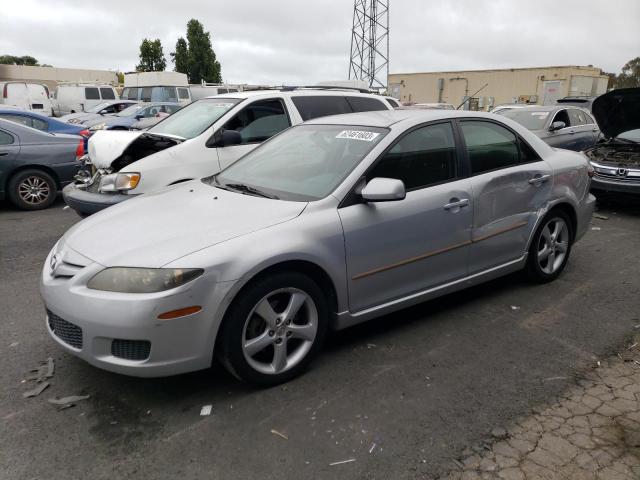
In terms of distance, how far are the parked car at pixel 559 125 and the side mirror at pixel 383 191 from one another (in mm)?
8298

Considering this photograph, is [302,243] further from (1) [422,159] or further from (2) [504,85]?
(2) [504,85]

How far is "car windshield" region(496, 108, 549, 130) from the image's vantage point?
10802 mm

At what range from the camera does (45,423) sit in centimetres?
280

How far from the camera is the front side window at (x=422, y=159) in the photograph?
141 inches

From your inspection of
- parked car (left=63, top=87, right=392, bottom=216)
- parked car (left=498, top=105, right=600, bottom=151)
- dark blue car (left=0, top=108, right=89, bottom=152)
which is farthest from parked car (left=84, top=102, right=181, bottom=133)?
parked car (left=498, top=105, right=600, bottom=151)

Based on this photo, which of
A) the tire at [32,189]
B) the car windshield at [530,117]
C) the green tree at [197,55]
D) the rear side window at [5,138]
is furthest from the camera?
the green tree at [197,55]

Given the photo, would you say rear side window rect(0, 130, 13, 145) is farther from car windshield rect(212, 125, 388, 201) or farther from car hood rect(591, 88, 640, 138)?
car hood rect(591, 88, 640, 138)

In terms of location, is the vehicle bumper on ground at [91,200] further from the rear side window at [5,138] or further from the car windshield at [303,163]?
the rear side window at [5,138]

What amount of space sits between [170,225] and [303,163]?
1.13 meters

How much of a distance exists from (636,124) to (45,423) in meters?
8.84

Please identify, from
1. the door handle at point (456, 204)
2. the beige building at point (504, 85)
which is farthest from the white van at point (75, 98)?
the door handle at point (456, 204)

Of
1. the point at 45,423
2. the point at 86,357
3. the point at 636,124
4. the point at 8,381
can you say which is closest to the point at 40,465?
the point at 45,423

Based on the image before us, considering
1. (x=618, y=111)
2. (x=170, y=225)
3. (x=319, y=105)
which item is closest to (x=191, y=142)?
(x=319, y=105)

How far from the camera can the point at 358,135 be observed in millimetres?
3766
